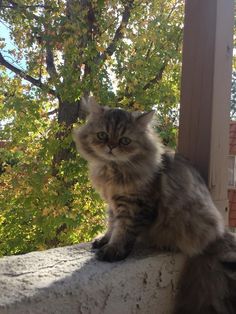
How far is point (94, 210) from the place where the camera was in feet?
13.4

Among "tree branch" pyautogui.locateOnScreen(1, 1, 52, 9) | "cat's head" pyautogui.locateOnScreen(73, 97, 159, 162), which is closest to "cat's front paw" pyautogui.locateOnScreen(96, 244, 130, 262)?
"cat's head" pyautogui.locateOnScreen(73, 97, 159, 162)

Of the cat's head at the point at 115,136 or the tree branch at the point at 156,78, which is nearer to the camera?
the cat's head at the point at 115,136

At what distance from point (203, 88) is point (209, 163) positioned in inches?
11.6

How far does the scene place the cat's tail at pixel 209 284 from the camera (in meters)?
1.31

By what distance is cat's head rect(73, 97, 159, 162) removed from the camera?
4.98ft

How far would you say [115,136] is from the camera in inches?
61.0

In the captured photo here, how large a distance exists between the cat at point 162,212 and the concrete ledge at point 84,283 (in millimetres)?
63

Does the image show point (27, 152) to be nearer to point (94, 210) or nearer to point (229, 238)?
point (94, 210)

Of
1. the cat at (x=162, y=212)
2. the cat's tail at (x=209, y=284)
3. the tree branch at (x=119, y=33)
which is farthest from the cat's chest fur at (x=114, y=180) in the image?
the tree branch at (x=119, y=33)

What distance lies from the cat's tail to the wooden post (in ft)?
0.99

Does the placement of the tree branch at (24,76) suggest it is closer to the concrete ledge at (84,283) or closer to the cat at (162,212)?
the cat at (162,212)

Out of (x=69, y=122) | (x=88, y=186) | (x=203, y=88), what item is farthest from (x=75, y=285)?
(x=69, y=122)

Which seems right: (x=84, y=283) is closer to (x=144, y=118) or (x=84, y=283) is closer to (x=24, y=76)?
(x=144, y=118)

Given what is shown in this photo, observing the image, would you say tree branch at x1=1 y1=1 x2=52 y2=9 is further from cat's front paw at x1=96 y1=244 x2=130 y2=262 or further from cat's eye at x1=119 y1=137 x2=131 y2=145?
cat's front paw at x1=96 y1=244 x2=130 y2=262
